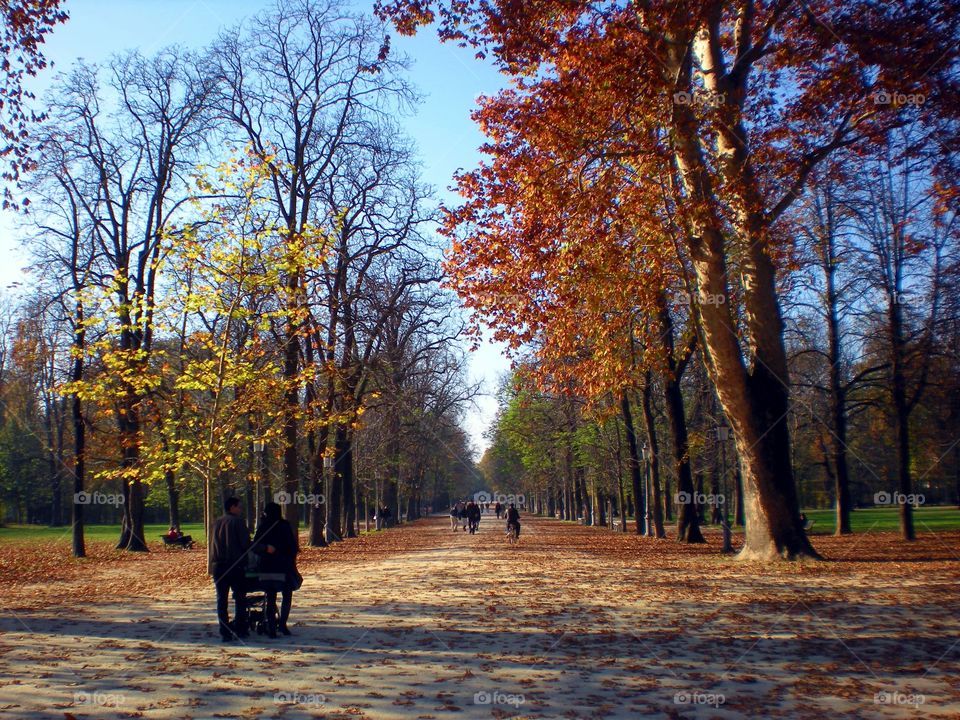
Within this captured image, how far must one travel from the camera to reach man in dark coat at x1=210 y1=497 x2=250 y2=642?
10.2 meters

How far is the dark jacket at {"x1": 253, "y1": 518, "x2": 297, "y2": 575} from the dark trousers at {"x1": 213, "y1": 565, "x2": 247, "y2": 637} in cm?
35

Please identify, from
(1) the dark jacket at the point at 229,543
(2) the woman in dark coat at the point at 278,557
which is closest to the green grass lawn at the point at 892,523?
(2) the woman in dark coat at the point at 278,557

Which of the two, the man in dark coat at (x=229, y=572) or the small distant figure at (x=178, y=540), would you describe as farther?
the small distant figure at (x=178, y=540)

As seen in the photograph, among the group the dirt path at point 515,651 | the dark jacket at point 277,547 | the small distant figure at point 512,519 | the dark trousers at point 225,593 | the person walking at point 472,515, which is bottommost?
the person walking at point 472,515

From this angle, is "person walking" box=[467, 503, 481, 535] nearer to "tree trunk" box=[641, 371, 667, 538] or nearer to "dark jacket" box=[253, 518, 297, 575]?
"tree trunk" box=[641, 371, 667, 538]

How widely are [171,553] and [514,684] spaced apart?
25.6 metres

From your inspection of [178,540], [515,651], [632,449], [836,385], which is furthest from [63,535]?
[515,651]

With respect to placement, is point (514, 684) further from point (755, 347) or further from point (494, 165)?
point (755, 347)

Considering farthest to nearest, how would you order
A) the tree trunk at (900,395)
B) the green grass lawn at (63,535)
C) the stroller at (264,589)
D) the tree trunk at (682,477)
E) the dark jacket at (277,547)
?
the green grass lawn at (63,535)
the tree trunk at (682,477)
the tree trunk at (900,395)
the dark jacket at (277,547)
the stroller at (264,589)

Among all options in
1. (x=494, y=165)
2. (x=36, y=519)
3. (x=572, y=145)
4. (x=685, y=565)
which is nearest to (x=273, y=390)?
(x=494, y=165)

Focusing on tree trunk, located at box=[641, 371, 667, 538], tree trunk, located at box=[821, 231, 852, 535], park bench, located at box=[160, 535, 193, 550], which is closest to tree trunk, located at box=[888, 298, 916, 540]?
tree trunk, located at box=[821, 231, 852, 535]

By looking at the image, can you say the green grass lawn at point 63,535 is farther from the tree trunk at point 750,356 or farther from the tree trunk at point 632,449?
the tree trunk at point 750,356

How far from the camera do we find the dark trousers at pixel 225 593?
33.5 ft

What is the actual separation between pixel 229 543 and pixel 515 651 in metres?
3.91
